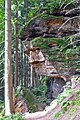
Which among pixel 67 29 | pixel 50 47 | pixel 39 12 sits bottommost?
pixel 50 47

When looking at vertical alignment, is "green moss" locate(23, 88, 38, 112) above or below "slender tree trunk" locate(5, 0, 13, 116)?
below

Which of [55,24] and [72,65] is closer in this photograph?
[72,65]

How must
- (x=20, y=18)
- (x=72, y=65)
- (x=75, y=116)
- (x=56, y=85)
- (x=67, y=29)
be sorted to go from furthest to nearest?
(x=20, y=18)
(x=56, y=85)
(x=67, y=29)
(x=72, y=65)
(x=75, y=116)

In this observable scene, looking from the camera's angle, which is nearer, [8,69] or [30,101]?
[8,69]

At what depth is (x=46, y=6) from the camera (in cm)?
1473

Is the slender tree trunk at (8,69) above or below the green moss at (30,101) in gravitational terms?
above

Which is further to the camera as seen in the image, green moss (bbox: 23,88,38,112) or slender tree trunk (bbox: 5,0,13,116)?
green moss (bbox: 23,88,38,112)

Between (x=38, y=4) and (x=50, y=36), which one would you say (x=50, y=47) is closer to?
(x=50, y=36)

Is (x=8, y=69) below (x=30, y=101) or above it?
above

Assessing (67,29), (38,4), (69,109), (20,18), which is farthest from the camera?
(20,18)

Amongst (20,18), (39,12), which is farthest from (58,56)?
(20,18)

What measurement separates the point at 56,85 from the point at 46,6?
592 centimetres

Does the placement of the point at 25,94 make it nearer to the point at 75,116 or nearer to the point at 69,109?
the point at 69,109

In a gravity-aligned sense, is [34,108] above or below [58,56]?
below
